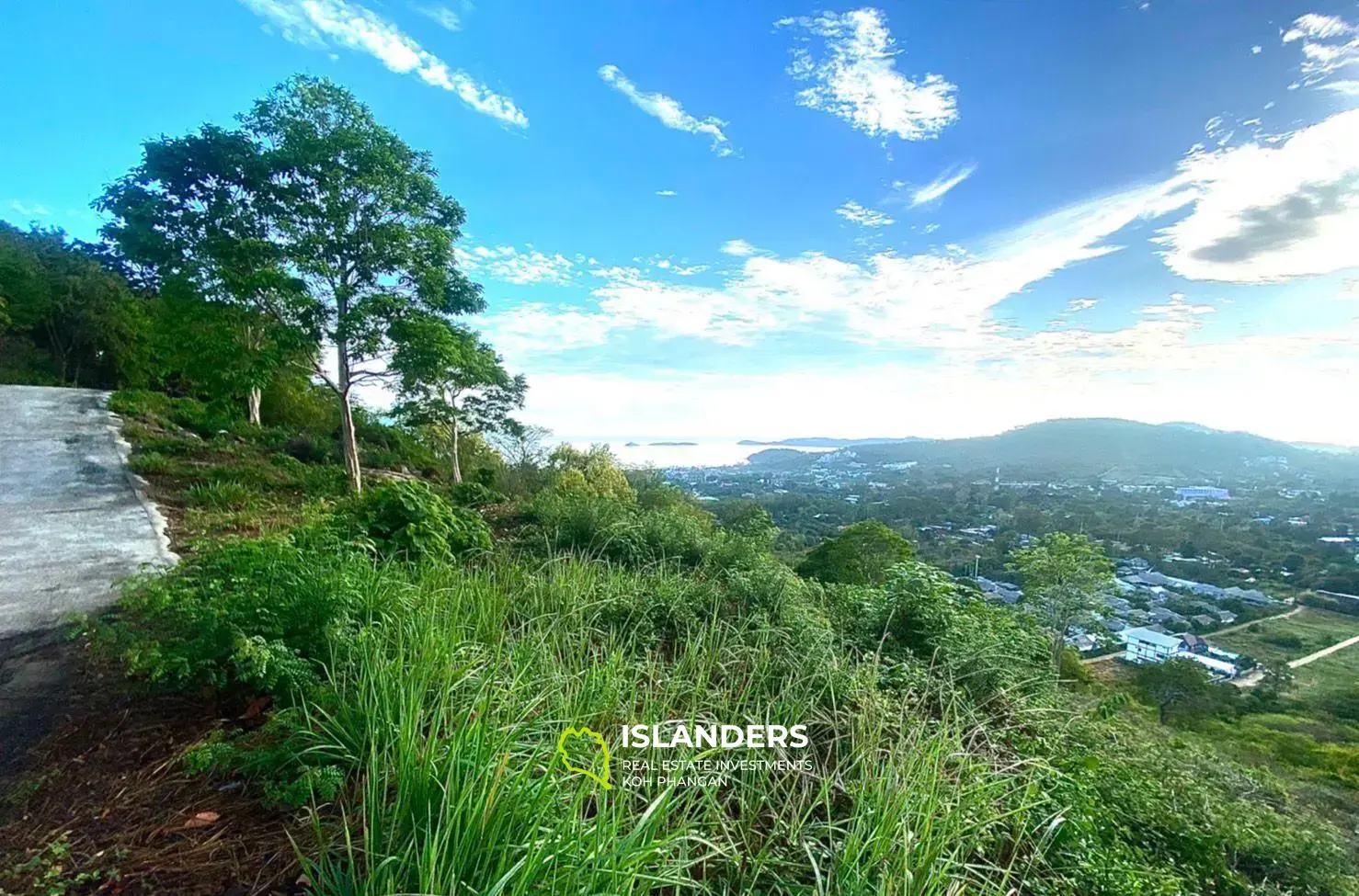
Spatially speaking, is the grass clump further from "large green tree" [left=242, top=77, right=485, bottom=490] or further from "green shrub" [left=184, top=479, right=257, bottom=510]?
"large green tree" [left=242, top=77, right=485, bottom=490]

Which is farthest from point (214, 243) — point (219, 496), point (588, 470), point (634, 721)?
point (588, 470)

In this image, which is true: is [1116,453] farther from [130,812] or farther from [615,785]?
[130,812]

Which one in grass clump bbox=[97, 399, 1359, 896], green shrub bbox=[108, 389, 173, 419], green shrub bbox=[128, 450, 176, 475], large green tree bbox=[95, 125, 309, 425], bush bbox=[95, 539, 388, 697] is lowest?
grass clump bbox=[97, 399, 1359, 896]

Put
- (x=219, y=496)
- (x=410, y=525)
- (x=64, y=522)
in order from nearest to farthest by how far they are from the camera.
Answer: (x=410, y=525)
(x=64, y=522)
(x=219, y=496)

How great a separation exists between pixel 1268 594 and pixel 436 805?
14.3 meters

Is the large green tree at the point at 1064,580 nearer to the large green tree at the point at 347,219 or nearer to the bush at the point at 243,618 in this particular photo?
the bush at the point at 243,618

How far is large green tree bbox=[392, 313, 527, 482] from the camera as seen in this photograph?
7.64m

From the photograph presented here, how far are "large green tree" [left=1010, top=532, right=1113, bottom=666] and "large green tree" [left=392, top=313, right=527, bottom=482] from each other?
8.76 m

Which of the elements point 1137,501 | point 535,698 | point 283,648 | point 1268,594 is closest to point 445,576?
point 283,648

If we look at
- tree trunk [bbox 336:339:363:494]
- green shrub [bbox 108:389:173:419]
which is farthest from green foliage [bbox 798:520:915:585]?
green shrub [bbox 108:389:173:419]

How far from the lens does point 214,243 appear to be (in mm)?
7285

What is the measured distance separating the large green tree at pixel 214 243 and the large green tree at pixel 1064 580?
424 inches

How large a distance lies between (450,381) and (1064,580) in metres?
13.2

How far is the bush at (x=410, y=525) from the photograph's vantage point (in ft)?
13.1
